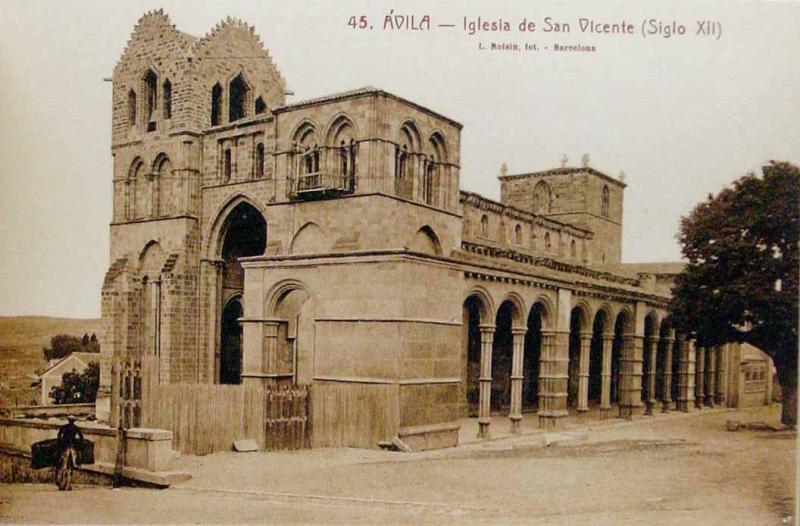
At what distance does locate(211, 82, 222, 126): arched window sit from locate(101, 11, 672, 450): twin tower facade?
9cm

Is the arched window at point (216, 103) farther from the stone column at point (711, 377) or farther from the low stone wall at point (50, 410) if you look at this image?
the stone column at point (711, 377)

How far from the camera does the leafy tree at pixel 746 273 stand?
58.7ft

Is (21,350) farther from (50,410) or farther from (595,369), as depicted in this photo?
(595,369)

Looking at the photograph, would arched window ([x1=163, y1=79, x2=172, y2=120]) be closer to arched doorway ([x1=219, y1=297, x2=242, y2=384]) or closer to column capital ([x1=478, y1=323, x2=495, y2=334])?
arched doorway ([x1=219, y1=297, x2=242, y2=384])

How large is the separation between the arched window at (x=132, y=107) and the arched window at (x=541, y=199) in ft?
56.5

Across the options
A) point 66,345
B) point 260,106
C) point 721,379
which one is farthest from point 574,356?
point 66,345

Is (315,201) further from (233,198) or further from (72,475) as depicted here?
(72,475)

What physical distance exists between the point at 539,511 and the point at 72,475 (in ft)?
25.2

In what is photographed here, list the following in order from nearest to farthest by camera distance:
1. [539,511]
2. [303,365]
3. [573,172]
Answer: [539,511] → [303,365] → [573,172]

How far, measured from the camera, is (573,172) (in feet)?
114

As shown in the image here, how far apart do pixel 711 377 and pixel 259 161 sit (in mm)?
20115

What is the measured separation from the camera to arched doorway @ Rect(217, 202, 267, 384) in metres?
27.7

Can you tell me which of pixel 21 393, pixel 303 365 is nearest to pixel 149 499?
pixel 21 393

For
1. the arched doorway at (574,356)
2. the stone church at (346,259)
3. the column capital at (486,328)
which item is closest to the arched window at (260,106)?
the stone church at (346,259)
